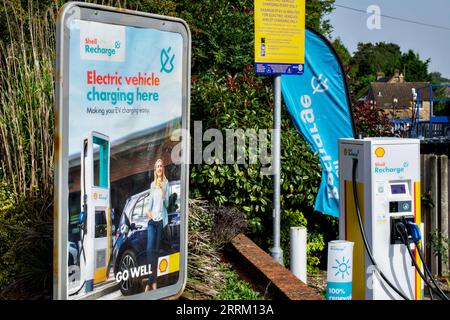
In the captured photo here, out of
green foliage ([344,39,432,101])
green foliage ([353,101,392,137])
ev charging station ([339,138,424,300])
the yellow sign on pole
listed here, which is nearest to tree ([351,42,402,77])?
green foliage ([344,39,432,101])

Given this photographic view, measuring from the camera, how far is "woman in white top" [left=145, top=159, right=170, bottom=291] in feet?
19.0

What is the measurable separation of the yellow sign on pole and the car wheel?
3.39 metres

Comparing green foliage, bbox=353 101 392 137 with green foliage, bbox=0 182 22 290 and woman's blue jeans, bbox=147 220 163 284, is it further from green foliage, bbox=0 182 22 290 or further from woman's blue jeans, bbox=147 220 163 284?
woman's blue jeans, bbox=147 220 163 284

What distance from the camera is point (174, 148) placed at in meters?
6.00

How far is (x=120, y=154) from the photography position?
214 inches

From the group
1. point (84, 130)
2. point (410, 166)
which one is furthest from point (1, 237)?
point (410, 166)

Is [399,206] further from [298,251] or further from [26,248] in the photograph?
[26,248]

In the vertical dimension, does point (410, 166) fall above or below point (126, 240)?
above

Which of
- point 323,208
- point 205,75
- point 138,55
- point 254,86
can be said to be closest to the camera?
point 138,55

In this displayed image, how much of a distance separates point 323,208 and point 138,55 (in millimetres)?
4423

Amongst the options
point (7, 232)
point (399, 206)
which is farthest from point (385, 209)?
point (7, 232)

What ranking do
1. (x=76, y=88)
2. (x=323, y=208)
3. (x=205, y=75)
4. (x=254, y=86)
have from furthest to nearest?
(x=205, y=75), (x=254, y=86), (x=323, y=208), (x=76, y=88)

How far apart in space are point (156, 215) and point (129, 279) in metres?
0.56

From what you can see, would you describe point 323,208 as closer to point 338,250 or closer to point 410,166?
point 410,166
